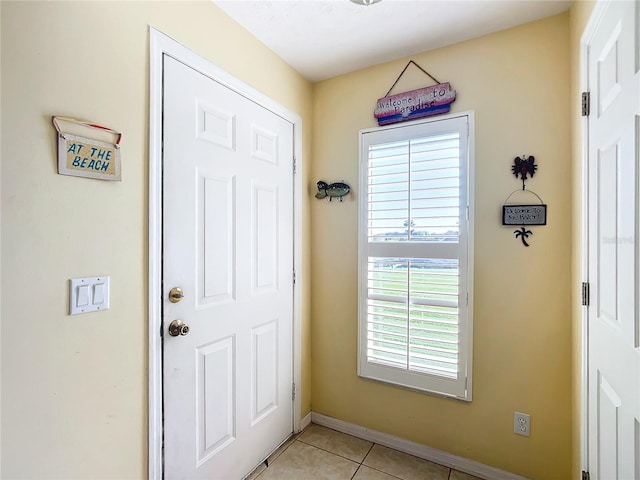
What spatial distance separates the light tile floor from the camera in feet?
5.62

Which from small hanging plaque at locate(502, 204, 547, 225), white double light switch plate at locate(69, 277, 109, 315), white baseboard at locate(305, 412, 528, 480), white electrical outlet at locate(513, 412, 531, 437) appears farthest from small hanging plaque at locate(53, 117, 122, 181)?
white electrical outlet at locate(513, 412, 531, 437)

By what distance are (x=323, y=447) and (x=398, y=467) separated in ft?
1.54

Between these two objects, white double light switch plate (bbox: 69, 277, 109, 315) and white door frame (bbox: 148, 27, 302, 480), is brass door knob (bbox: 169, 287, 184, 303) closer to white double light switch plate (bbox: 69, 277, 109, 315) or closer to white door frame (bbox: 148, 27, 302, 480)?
white door frame (bbox: 148, 27, 302, 480)

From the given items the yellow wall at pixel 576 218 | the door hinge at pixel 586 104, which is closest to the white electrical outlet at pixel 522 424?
the yellow wall at pixel 576 218

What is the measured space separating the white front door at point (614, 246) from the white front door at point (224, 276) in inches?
60.2

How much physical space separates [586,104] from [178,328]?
6.50ft

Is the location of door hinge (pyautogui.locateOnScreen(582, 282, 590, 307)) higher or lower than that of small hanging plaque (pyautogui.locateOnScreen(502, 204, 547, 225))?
lower

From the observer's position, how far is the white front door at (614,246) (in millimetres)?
881

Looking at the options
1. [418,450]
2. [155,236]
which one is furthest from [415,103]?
[418,450]

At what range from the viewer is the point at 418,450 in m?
1.88

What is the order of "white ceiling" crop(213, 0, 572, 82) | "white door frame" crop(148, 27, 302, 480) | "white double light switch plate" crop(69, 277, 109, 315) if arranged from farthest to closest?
"white ceiling" crop(213, 0, 572, 82)
"white door frame" crop(148, 27, 302, 480)
"white double light switch plate" crop(69, 277, 109, 315)

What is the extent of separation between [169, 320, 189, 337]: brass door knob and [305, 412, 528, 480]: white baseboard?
1386 mm

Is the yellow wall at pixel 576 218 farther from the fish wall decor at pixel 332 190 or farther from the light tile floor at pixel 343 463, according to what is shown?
the fish wall decor at pixel 332 190

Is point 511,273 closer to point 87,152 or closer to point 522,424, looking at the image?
point 522,424
